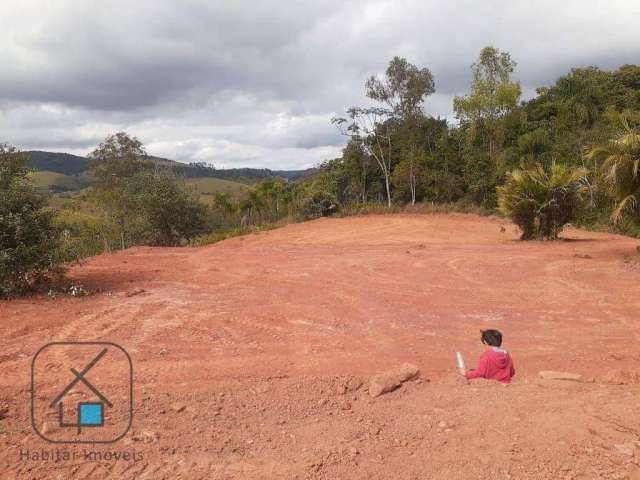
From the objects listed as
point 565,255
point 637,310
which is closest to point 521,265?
point 565,255

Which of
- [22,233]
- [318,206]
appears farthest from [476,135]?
[22,233]

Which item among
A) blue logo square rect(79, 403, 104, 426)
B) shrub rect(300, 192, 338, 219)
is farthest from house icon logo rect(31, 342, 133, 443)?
shrub rect(300, 192, 338, 219)

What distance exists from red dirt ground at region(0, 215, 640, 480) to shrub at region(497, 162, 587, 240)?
350 centimetres

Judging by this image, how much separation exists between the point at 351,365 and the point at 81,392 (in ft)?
8.72

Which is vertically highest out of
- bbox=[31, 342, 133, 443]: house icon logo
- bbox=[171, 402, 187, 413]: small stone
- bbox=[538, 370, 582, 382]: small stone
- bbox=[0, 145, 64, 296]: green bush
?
bbox=[0, 145, 64, 296]: green bush

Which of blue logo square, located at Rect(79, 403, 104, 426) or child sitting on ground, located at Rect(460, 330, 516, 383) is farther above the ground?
child sitting on ground, located at Rect(460, 330, 516, 383)

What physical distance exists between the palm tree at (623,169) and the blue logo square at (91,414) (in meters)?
10.7

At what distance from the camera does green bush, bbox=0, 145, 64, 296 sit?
8.03 m

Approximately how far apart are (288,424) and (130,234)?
1913 centimetres

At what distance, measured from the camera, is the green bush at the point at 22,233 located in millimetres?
8031

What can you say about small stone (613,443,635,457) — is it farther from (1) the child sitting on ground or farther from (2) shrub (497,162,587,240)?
(2) shrub (497,162,587,240)

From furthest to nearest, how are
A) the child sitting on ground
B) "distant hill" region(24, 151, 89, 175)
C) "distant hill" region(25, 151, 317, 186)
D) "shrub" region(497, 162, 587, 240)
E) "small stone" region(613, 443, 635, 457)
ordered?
1. "distant hill" region(24, 151, 89, 175)
2. "distant hill" region(25, 151, 317, 186)
3. "shrub" region(497, 162, 587, 240)
4. the child sitting on ground
5. "small stone" region(613, 443, 635, 457)

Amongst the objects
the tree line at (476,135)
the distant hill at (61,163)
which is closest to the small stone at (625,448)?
the tree line at (476,135)

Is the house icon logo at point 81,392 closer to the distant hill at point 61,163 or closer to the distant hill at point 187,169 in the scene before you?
the distant hill at point 187,169
